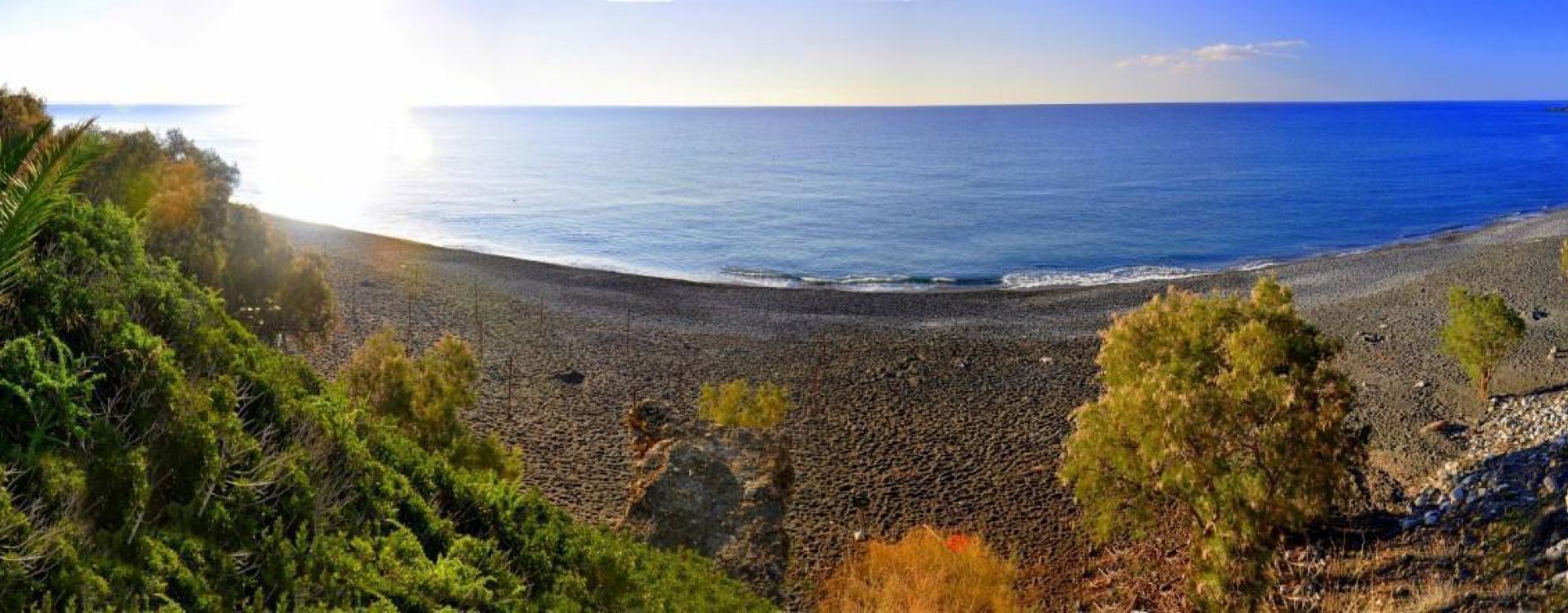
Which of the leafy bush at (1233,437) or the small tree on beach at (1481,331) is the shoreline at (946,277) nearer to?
the small tree on beach at (1481,331)

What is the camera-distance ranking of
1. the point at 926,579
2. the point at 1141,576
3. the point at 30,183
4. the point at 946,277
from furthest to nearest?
1. the point at 946,277
2. the point at 1141,576
3. the point at 926,579
4. the point at 30,183

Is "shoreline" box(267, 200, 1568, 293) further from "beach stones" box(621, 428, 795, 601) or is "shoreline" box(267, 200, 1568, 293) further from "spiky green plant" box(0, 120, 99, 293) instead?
"spiky green plant" box(0, 120, 99, 293)

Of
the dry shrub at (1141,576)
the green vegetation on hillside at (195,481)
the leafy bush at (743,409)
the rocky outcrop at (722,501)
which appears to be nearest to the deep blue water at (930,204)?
the leafy bush at (743,409)

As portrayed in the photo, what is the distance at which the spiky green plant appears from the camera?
7727mm

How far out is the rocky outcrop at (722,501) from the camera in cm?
1616

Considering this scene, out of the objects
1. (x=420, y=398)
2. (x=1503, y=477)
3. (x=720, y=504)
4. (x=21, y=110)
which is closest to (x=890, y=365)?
(x=720, y=504)

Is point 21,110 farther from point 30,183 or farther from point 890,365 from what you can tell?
point 890,365

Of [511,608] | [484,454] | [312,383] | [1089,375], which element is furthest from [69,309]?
[1089,375]

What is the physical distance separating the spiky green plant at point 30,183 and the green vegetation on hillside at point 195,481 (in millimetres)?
103

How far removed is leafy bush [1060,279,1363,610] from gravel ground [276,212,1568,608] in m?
3.99

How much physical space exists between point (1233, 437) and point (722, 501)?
9.21 meters

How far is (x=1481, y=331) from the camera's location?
25.7 meters

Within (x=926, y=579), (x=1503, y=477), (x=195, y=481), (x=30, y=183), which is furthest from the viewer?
(x=1503, y=477)

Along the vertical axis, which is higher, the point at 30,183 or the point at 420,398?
the point at 30,183
